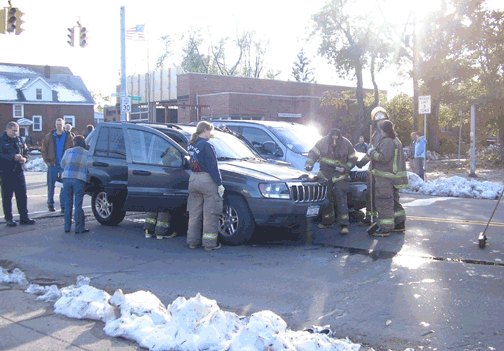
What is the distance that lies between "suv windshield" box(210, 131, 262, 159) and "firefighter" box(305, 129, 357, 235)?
1139mm

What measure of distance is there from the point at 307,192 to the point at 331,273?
1.79 metres

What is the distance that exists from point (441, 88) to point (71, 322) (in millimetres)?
23874

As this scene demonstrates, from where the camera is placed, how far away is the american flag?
22873 mm

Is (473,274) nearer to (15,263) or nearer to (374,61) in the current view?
(15,263)

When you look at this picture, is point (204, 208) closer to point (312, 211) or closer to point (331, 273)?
point (312, 211)

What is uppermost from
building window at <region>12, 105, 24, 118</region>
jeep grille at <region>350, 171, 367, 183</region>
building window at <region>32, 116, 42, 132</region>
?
building window at <region>12, 105, 24, 118</region>

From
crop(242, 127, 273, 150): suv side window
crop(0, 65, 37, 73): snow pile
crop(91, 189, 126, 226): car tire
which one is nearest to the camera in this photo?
crop(91, 189, 126, 226): car tire

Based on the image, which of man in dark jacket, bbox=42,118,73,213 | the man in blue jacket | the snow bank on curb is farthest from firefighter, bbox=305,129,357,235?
the man in blue jacket

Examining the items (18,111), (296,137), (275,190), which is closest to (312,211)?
(275,190)

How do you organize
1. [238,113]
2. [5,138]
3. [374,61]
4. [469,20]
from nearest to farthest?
[5,138] < [469,20] < [374,61] < [238,113]

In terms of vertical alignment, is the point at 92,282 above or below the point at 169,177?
below

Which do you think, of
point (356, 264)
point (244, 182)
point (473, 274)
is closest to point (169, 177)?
point (244, 182)

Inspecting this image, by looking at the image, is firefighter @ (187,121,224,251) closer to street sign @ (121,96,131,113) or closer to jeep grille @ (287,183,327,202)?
jeep grille @ (287,183,327,202)

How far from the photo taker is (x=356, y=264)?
21.4 ft
